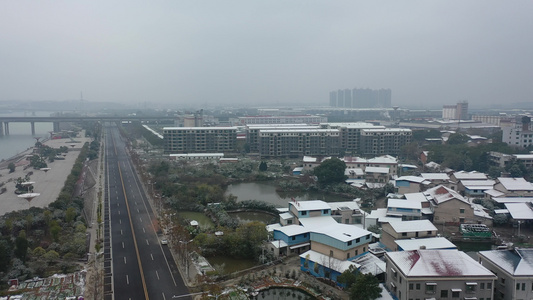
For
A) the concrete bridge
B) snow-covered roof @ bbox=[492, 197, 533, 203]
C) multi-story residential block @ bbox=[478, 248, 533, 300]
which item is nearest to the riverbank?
multi-story residential block @ bbox=[478, 248, 533, 300]

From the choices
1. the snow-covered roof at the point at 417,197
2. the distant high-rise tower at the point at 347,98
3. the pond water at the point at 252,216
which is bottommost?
the pond water at the point at 252,216

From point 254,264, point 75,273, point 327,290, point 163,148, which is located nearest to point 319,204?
point 254,264

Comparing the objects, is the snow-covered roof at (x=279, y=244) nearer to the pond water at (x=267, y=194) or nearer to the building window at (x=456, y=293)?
the building window at (x=456, y=293)

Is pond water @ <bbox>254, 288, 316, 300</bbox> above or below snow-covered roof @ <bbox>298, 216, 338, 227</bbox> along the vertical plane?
below

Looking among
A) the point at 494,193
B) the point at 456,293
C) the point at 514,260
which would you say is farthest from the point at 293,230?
the point at 494,193

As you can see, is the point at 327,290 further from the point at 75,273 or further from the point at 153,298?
the point at 75,273

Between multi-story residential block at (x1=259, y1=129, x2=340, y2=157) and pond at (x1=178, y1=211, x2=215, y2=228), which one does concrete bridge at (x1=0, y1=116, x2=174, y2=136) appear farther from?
pond at (x1=178, y1=211, x2=215, y2=228)

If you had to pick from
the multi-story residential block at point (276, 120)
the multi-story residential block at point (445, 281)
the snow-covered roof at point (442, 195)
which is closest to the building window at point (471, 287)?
the multi-story residential block at point (445, 281)
